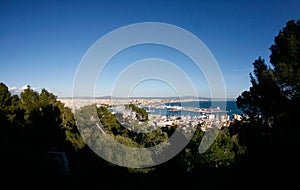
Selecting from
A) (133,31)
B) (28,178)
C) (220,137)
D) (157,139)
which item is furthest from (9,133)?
(220,137)

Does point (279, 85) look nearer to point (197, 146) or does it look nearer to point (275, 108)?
point (275, 108)

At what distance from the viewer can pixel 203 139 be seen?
13062 mm

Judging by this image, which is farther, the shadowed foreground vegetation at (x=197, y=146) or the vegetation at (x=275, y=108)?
the vegetation at (x=275, y=108)

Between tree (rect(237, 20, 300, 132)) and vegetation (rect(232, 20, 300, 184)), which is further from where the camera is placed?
tree (rect(237, 20, 300, 132))

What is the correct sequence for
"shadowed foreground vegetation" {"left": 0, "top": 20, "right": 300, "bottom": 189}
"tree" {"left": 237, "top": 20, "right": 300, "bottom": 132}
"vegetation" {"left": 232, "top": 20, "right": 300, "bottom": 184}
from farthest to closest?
"tree" {"left": 237, "top": 20, "right": 300, "bottom": 132} → "vegetation" {"left": 232, "top": 20, "right": 300, "bottom": 184} → "shadowed foreground vegetation" {"left": 0, "top": 20, "right": 300, "bottom": 189}

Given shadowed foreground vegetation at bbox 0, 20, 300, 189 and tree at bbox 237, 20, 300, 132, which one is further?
tree at bbox 237, 20, 300, 132

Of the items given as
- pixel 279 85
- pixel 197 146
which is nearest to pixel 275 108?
pixel 279 85

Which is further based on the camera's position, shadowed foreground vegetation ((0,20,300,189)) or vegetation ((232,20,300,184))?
vegetation ((232,20,300,184))

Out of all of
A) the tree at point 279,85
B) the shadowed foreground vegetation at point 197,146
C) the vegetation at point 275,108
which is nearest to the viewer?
the shadowed foreground vegetation at point 197,146

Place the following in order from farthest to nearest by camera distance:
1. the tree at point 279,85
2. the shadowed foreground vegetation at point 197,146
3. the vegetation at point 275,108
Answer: the tree at point 279,85 → the vegetation at point 275,108 → the shadowed foreground vegetation at point 197,146

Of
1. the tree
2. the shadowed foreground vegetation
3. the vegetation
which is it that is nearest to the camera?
the shadowed foreground vegetation

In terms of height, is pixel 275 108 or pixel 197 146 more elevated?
pixel 275 108

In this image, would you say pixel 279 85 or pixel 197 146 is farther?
pixel 197 146

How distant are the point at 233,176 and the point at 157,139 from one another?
9.33m
